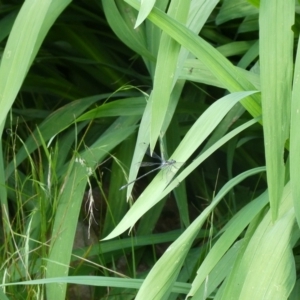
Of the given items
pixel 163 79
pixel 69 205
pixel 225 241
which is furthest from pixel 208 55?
pixel 69 205

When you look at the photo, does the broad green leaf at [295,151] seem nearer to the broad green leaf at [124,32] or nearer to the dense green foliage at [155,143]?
the dense green foliage at [155,143]

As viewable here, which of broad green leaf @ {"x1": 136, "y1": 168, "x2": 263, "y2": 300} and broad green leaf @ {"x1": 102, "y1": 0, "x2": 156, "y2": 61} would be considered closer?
broad green leaf @ {"x1": 136, "y1": 168, "x2": 263, "y2": 300}

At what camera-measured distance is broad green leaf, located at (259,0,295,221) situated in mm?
587

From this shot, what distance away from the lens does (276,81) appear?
1.98 feet

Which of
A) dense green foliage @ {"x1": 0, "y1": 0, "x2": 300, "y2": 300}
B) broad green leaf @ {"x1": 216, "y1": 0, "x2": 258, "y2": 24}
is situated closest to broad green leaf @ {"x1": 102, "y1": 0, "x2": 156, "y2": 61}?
dense green foliage @ {"x1": 0, "y1": 0, "x2": 300, "y2": 300}

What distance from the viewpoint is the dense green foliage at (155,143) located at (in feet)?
1.96

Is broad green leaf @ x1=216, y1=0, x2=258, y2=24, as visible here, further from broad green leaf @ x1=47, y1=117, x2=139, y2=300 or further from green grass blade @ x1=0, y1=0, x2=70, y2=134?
green grass blade @ x1=0, y1=0, x2=70, y2=134

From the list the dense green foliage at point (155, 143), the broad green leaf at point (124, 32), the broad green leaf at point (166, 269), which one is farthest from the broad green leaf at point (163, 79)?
the broad green leaf at point (124, 32)

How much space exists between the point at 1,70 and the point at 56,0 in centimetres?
16

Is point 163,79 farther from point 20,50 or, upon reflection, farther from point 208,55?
point 20,50

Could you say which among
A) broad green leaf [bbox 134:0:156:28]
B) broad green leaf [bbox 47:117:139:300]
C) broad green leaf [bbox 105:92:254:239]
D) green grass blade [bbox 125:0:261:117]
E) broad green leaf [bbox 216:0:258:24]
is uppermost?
broad green leaf [bbox 216:0:258:24]

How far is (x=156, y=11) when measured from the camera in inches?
23.1

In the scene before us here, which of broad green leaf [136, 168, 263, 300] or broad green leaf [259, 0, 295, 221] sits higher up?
broad green leaf [259, 0, 295, 221]

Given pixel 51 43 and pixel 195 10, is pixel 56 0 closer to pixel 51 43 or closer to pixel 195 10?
pixel 195 10
